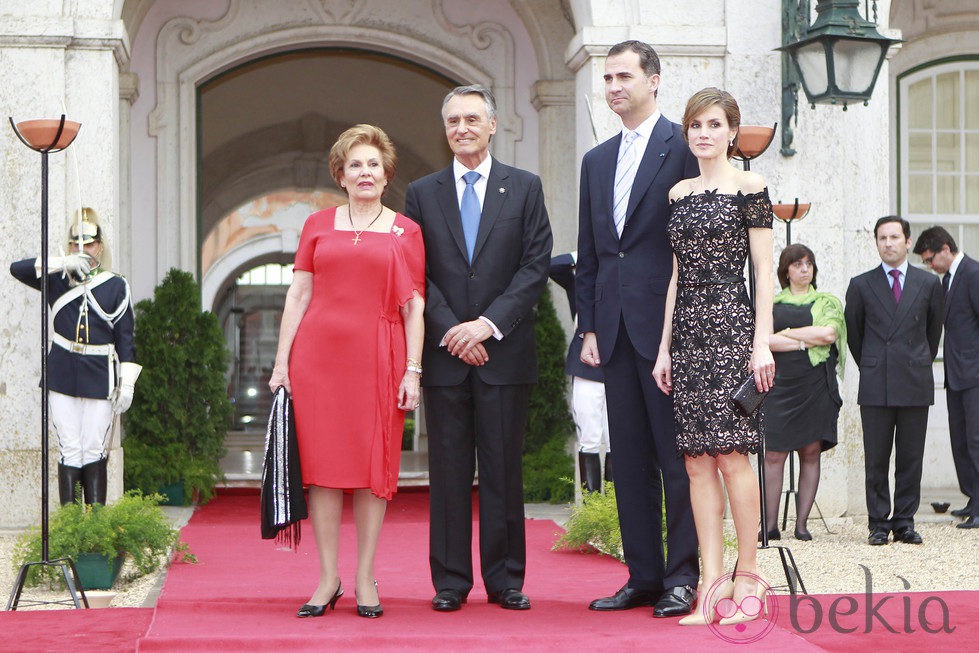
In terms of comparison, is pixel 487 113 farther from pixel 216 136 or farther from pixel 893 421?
pixel 216 136

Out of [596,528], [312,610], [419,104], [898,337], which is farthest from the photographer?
[419,104]

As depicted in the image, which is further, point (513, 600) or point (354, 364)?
point (513, 600)

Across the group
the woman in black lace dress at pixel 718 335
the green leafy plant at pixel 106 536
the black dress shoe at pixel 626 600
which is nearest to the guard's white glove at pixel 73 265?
the green leafy plant at pixel 106 536

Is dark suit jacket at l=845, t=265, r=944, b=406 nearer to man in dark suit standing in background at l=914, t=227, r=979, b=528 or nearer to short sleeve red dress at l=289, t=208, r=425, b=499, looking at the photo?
man in dark suit standing in background at l=914, t=227, r=979, b=528

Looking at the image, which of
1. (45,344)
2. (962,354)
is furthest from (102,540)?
(962,354)

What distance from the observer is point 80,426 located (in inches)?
327

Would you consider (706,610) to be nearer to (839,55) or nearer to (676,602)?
(676,602)

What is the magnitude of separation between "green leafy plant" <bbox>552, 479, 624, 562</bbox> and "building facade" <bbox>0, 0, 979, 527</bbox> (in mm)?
2408

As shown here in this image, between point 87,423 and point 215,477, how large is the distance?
10.6 feet

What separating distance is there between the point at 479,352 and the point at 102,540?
2382 millimetres

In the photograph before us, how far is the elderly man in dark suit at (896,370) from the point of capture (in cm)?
857

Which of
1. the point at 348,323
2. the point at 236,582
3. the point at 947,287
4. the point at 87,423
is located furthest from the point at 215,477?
the point at 348,323

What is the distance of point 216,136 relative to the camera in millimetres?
19406

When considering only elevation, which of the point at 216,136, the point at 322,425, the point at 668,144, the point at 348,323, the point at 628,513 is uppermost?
the point at 216,136
